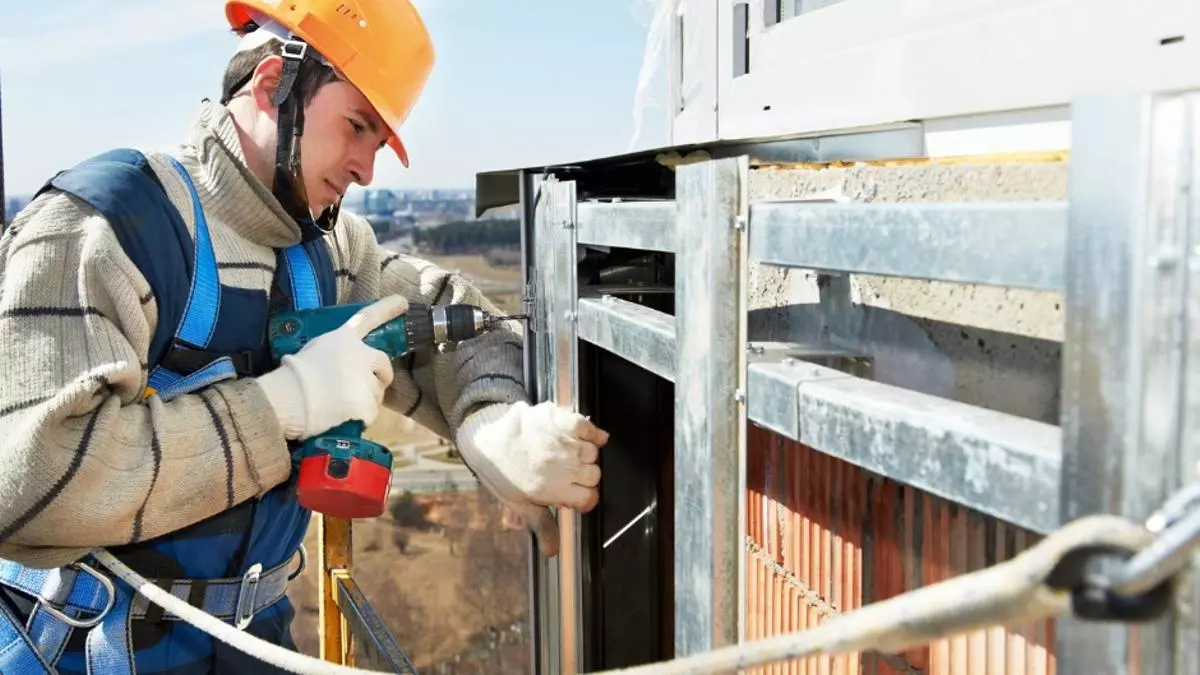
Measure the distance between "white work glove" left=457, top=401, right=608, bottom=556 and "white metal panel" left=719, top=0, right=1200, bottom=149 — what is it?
3.03 feet

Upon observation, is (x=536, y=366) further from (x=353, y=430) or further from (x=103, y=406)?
(x=103, y=406)

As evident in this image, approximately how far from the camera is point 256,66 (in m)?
2.66

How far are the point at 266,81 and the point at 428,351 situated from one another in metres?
0.95

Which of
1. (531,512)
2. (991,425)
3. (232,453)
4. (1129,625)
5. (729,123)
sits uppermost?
(729,123)

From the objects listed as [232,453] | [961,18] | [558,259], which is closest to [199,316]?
[232,453]

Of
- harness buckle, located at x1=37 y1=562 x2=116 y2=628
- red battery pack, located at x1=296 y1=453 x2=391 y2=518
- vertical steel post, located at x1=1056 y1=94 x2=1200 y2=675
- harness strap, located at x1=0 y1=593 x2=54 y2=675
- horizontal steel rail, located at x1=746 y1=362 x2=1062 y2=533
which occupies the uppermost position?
vertical steel post, located at x1=1056 y1=94 x2=1200 y2=675

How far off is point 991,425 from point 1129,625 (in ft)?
0.74

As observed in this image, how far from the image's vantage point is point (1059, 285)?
889 millimetres

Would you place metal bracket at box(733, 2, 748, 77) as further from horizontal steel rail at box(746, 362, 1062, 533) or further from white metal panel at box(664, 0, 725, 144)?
horizontal steel rail at box(746, 362, 1062, 533)

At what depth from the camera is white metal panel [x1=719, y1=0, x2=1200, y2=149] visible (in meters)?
1.32

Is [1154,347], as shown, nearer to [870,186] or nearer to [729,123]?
[870,186]

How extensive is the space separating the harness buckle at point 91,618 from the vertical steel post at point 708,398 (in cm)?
150

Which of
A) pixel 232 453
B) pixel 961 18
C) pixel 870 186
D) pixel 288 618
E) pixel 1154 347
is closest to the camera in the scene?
pixel 1154 347

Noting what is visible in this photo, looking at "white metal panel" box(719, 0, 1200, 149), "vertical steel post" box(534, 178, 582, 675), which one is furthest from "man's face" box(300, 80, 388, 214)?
"white metal panel" box(719, 0, 1200, 149)
